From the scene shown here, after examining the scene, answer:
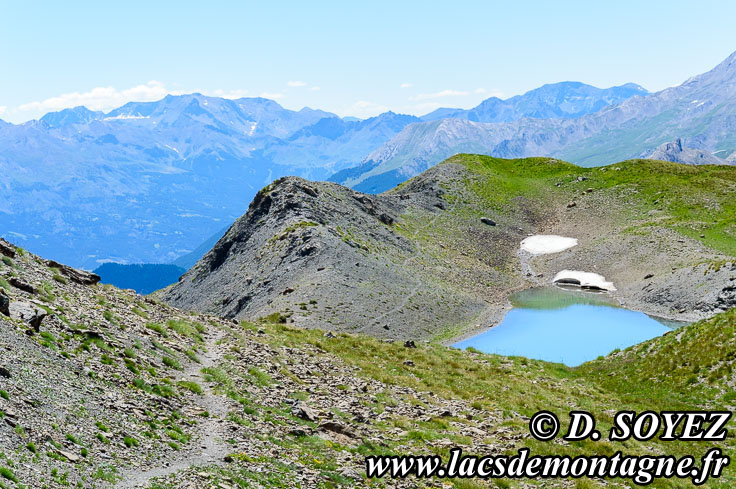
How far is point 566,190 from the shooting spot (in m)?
138

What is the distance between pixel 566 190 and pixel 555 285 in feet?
176

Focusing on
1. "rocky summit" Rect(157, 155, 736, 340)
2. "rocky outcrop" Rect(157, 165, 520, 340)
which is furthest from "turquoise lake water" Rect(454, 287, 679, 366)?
"rocky outcrop" Rect(157, 165, 520, 340)

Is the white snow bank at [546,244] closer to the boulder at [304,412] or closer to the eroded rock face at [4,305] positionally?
the boulder at [304,412]

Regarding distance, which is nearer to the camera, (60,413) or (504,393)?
Answer: (60,413)

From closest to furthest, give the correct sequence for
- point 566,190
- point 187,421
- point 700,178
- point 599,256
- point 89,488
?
point 89,488 < point 187,421 < point 599,256 < point 700,178 < point 566,190

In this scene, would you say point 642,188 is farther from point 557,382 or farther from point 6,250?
point 6,250

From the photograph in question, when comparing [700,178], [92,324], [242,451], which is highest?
[700,178]

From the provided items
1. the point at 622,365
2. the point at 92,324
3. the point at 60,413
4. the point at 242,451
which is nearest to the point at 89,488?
the point at 60,413

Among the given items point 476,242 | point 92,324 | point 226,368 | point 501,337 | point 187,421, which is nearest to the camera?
point 187,421

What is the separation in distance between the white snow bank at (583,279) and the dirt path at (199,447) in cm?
7616

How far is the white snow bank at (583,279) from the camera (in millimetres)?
88812

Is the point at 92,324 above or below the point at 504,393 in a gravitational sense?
above

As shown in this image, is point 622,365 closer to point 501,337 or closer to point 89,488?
point 501,337

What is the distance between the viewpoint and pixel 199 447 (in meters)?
19.8
